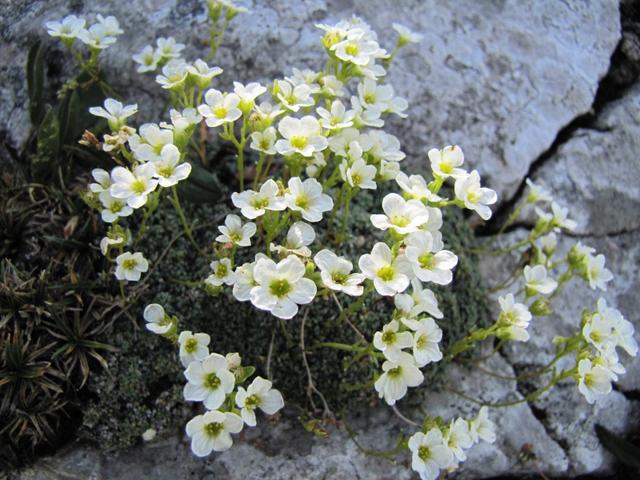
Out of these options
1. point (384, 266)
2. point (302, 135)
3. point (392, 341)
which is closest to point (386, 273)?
point (384, 266)

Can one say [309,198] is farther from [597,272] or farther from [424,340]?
[597,272]

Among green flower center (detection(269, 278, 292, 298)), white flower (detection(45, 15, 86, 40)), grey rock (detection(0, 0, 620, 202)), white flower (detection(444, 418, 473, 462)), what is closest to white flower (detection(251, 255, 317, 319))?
green flower center (detection(269, 278, 292, 298))

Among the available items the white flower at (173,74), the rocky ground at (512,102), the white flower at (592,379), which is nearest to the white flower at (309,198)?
the white flower at (173,74)

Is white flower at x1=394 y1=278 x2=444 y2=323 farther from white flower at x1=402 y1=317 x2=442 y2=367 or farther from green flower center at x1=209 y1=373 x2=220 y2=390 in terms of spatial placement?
green flower center at x1=209 y1=373 x2=220 y2=390

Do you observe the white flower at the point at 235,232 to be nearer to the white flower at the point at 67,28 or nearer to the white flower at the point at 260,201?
the white flower at the point at 260,201

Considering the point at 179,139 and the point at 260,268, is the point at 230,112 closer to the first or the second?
the point at 179,139
